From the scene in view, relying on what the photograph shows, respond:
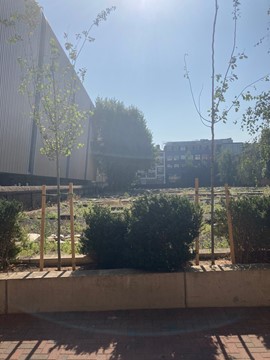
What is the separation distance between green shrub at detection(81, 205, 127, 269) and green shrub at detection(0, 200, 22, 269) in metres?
0.96

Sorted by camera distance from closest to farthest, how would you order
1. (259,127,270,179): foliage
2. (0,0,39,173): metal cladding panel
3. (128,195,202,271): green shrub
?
(128,195,202,271): green shrub → (259,127,270,179): foliage → (0,0,39,173): metal cladding panel

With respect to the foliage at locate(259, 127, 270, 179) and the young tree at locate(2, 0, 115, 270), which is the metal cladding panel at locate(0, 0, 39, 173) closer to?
the young tree at locate(2, 0, 115, 270)

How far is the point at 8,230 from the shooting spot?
4.78 m

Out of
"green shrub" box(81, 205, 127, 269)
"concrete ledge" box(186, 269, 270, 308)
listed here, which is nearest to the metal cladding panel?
"green shrub" box(81, 205, 127, 269)

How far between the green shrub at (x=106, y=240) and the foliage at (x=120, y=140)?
46.0m

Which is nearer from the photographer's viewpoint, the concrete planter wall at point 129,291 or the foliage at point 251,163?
the concrete planter wall at point 129,291

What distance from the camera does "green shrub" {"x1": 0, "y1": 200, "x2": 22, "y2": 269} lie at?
473cm

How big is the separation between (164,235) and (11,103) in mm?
14495

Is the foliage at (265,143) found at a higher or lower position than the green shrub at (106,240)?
higher

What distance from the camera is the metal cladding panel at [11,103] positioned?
15242mm

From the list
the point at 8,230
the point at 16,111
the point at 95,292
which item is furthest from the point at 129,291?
the point at 16,111

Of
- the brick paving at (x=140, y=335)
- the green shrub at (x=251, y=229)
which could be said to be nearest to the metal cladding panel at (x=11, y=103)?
the green shrub at (x=251, y=229)

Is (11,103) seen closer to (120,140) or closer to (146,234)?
(146,234)

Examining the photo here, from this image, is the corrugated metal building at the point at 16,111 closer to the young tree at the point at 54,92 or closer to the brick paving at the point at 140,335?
the young tree at the point at 54,92
